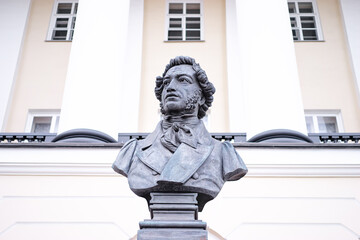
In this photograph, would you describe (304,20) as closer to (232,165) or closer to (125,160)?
(232,165)

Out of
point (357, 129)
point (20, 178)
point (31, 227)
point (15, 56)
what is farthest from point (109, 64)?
point (357, 129)

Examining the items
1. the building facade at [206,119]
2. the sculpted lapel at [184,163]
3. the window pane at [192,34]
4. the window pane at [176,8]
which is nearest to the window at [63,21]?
the building facade at [206,119]

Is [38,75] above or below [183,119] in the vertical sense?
above

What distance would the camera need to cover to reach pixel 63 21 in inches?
501

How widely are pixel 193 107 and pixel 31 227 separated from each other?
168 inches

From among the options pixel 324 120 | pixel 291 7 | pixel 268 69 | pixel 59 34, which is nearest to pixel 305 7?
pixel 291 7

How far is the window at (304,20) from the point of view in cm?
1232

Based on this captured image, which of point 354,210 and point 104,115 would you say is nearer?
point 354,210

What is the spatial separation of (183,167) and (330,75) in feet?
29.2

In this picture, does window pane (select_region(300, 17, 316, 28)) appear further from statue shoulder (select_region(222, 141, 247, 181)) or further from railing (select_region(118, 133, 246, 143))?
statue shoulder (select_region(222, 141, 247, 181))

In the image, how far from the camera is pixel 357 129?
34.3 feet

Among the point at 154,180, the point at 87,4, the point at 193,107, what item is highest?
the point at 87,4

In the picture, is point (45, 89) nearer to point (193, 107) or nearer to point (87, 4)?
point (87, 4)

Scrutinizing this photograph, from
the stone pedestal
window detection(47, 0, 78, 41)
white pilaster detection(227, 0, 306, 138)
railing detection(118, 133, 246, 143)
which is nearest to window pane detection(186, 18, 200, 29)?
window detection(47, 0, 78, 41)
